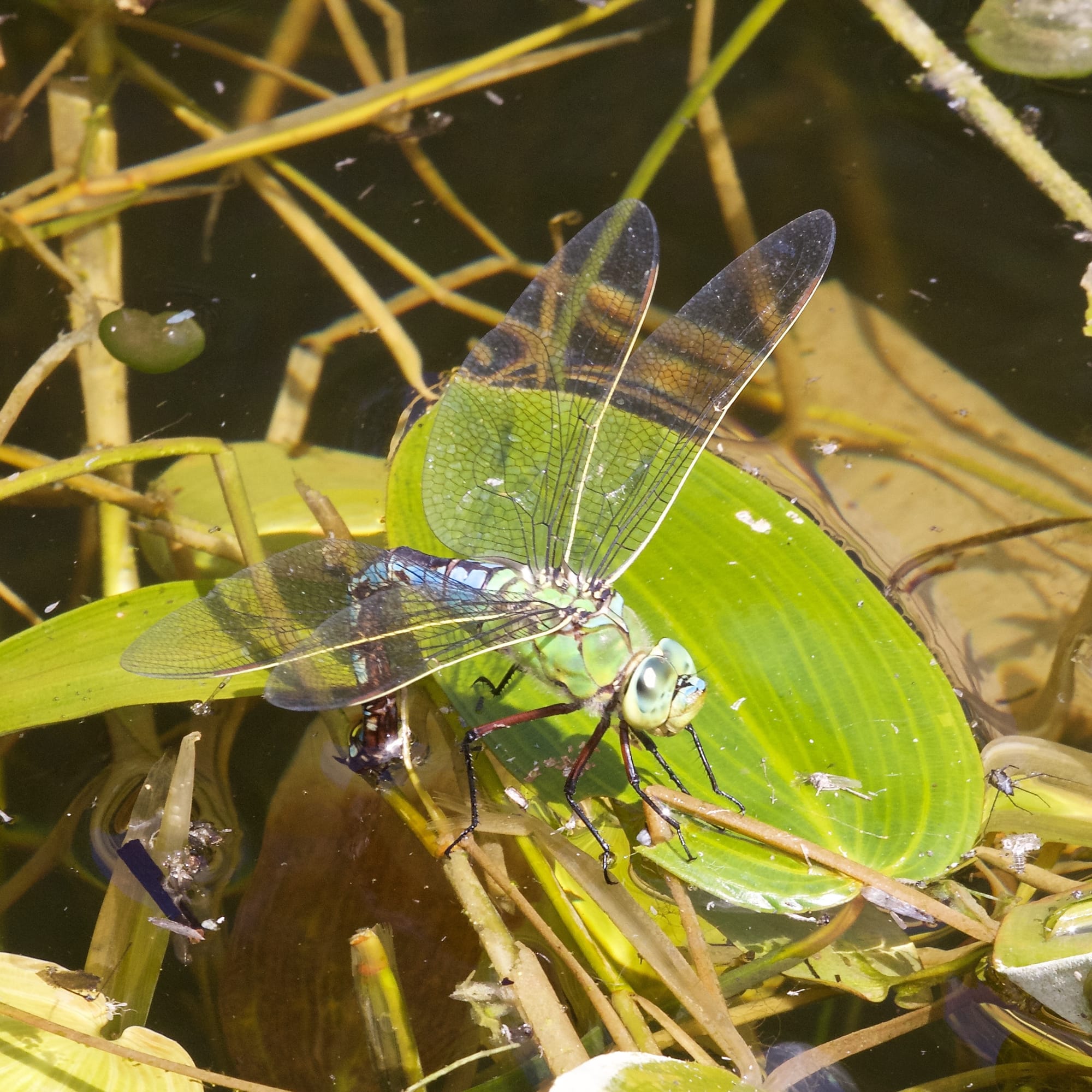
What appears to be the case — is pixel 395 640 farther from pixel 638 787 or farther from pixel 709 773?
pixel 709 773

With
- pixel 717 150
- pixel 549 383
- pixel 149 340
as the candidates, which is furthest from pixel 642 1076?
pixel 717 150

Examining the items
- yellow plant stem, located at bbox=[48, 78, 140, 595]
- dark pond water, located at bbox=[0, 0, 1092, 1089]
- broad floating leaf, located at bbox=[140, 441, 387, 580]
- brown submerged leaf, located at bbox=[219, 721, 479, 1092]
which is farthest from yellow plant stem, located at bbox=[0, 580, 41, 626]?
brown submerged leaf, located at bbox=[219, 721, 479, 1092]

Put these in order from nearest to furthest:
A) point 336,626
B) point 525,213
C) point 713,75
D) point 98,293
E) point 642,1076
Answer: point 642,1076, point 336,626, point 98,293, point 525,213, point 713,75

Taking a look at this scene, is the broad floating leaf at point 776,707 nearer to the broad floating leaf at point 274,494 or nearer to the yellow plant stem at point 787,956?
the yellow plant stem at point 787,956

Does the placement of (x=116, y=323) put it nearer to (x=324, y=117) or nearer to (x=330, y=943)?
(x=324, y=117)

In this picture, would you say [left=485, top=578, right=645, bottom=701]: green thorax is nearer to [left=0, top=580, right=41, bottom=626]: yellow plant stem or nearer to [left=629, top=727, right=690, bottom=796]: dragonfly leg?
[left=629, top=727, right=690, bottom=796]: dragonfly leg

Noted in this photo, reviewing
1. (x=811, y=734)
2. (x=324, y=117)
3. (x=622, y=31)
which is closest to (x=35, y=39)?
(x=324, y=117)
